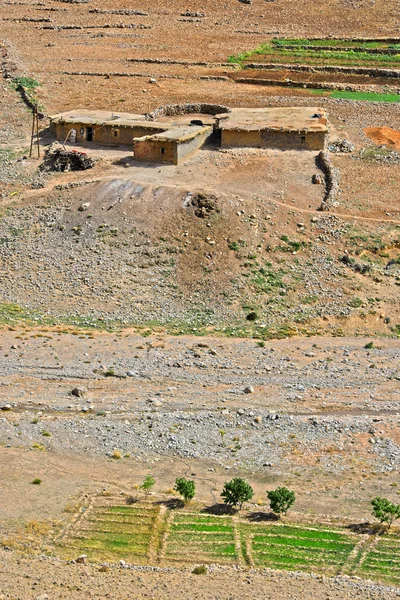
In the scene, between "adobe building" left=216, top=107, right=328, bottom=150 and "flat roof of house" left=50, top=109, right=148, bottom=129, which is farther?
"flat roof of house" left=50, top=109, right=148, bottom=129

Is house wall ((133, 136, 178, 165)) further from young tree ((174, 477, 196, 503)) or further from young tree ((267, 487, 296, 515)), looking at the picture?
young tree ((267, 487, 296, 515))

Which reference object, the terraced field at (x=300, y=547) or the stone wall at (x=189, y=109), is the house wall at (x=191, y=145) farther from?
the terraced field at (x=300, y=547)

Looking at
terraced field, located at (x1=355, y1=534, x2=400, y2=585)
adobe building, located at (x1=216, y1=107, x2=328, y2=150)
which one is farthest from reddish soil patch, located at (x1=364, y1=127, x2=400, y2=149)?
terraced field, located at (x1=355, y1=534, x2=400, y2=585)

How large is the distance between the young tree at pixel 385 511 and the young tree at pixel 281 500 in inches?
113

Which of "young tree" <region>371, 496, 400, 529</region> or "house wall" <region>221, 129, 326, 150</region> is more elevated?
"house wall" <region>221, 129, 326, 150</region>

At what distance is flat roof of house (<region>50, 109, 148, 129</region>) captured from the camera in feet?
214

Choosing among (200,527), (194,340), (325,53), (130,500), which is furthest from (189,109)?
(200,527)

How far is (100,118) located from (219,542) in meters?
37.5

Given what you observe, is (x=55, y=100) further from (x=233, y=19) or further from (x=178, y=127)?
(x=233, y=19)

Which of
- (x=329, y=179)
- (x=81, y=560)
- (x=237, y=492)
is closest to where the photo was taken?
(x=81, y=560)

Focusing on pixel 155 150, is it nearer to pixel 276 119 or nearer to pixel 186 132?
pixel 186 132

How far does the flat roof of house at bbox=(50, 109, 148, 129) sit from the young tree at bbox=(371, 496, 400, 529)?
33243 millimetres

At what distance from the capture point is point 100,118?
220 feet

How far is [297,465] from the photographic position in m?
41.4
